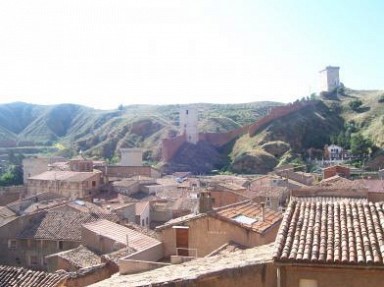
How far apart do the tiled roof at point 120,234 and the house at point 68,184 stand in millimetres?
21401

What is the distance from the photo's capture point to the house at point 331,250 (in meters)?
8.29

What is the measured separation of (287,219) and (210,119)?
105 meters

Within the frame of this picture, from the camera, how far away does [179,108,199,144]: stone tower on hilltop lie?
293 feet

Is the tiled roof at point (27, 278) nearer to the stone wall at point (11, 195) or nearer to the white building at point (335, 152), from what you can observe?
the stone wall at point (11, 195)

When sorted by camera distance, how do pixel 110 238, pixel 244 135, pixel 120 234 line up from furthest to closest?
pixel 244 135 → pixel 120 234 → pixel 110 238

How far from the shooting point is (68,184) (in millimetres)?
46469

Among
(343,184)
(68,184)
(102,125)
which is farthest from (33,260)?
(102,125)

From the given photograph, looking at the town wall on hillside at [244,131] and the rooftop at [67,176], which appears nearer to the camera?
the rooftop at [67,176]

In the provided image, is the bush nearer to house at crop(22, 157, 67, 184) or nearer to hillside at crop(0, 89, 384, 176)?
hillside at crop(0, 89, 384, 176)

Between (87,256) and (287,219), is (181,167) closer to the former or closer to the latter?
(87,256)

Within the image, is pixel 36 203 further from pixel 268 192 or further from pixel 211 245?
pixel 211 245

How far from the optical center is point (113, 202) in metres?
39.1

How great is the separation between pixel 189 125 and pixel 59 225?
6424cm

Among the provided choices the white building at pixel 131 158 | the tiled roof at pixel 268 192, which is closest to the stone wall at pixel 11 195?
the white building at pixel 131 158
